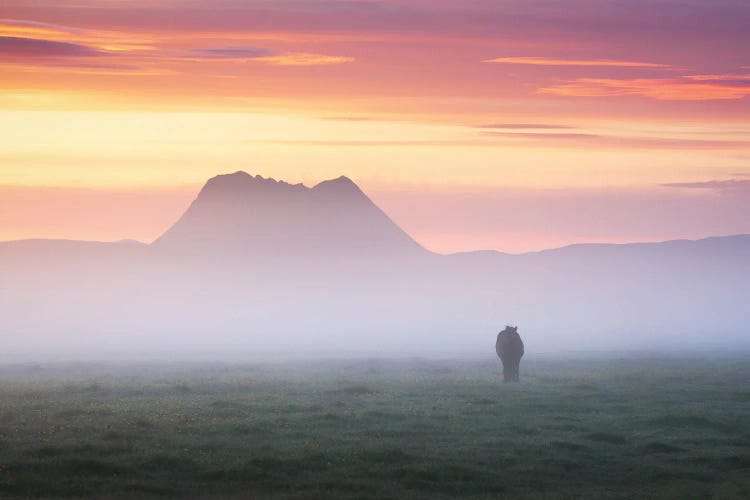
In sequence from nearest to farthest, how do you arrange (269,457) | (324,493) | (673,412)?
(324,493) → (269,457) → (673,412)

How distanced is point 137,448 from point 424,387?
19870 millimetres

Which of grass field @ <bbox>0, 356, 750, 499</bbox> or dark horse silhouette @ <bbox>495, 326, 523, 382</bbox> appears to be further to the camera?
dark horse silhouette @ <bbox>495, 326, 523, 382</bbox>

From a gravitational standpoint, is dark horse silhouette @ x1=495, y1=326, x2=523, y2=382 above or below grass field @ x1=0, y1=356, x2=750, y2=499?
above

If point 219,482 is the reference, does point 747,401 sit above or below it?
above

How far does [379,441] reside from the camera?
1248 inches

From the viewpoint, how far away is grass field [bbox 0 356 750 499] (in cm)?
2633

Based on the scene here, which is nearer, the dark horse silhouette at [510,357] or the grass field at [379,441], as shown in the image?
the grass field at [379,441]

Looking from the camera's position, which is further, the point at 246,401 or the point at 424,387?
the point at 424,387

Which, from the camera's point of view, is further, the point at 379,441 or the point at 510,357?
the point at 510,357

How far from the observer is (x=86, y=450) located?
96.7 ft

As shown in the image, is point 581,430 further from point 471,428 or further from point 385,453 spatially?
point 385,453

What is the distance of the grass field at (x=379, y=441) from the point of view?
26.3m

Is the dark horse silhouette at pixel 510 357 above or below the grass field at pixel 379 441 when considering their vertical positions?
above

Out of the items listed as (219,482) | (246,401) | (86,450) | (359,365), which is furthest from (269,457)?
(359,365)
